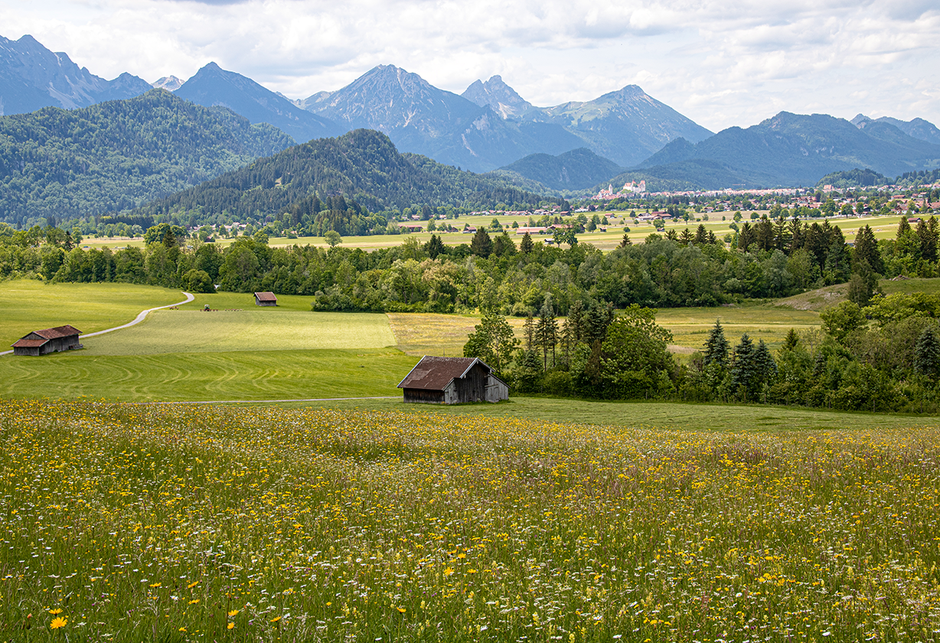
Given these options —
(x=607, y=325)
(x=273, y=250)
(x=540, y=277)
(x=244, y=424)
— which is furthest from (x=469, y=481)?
(x=273, y=250)

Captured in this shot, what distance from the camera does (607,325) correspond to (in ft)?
257

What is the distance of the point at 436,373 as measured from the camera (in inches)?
2501

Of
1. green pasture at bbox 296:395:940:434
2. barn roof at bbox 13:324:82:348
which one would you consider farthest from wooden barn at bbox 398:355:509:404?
barn roof at bbox 13:324:82:348

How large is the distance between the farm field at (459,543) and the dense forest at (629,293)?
160ft

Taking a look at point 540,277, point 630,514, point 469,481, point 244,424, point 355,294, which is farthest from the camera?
point 540,277

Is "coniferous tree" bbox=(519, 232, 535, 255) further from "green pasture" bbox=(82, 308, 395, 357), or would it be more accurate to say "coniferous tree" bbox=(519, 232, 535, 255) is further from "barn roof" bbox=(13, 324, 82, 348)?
"barn roof" bbox=(13, 324, 82, 348)

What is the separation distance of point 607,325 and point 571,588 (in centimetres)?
7076

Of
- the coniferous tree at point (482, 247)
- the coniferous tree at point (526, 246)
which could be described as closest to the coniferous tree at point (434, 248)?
the coniferous tree at point (482, 247)

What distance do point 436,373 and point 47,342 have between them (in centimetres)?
5391

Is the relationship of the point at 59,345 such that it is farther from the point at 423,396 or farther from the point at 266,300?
the point at 266,300

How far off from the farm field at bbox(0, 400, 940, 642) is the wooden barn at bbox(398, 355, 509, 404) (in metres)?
41.6

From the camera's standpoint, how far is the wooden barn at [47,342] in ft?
274

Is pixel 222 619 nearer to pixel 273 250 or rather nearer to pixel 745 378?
pixel 745 378

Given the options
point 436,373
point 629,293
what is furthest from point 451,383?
point 629,293
